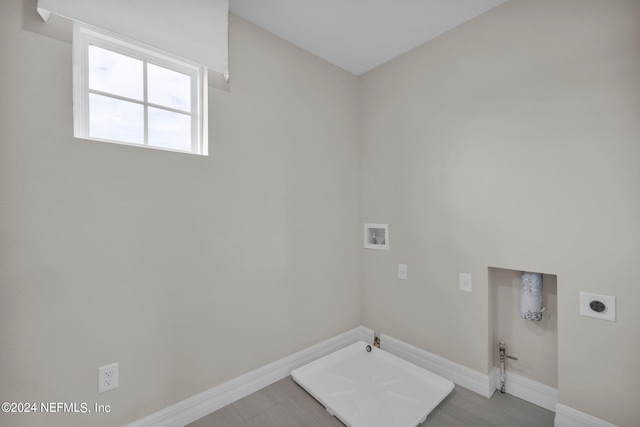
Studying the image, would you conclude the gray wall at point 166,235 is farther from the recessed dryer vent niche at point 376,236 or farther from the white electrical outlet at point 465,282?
the white electrical outlet at point 465,282

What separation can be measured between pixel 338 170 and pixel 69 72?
1814 millimetres

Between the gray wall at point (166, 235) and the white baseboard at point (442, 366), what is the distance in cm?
48

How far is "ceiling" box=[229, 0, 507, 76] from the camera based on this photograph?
1796 millimetres

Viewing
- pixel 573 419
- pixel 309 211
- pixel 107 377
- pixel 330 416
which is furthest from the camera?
pixel 309 211

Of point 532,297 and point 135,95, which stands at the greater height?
point 135,95

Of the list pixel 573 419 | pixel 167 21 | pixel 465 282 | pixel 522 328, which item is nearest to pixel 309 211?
pixel 465 282

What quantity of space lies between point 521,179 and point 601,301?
75 cm

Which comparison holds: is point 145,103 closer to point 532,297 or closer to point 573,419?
point 532,297

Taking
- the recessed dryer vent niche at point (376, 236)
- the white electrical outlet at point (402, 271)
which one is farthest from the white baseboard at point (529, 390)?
the recessed dryer vent niche at point (376, 236)

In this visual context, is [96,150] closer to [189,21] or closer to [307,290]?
[189,21]

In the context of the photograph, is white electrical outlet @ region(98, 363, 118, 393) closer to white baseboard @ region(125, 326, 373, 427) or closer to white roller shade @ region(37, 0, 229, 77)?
white baseboard @ region(125, 326, 373, 427)

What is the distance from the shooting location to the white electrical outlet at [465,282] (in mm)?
1945

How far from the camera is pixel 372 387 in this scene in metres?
1.87

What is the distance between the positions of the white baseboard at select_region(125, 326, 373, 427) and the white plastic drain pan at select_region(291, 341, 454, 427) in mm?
127
